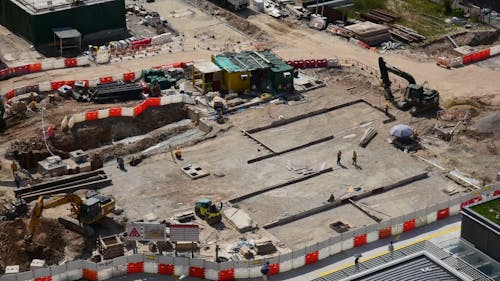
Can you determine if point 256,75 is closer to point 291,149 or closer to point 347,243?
point 291,149

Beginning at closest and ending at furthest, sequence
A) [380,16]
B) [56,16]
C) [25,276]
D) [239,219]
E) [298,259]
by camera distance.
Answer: [25,276], [298,259], [239,219], [56,16], [380,16]

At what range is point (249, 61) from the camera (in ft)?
247

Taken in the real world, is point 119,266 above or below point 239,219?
above

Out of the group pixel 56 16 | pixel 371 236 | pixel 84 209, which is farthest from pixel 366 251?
pixel 56 16

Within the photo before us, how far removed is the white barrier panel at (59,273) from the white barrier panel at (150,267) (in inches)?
173

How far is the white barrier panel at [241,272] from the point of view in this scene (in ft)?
160

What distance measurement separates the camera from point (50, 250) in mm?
51594

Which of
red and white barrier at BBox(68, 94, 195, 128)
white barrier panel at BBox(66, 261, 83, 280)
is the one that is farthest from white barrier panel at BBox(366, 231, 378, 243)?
red and white barrier at BBox(68, 94, 195, 128)

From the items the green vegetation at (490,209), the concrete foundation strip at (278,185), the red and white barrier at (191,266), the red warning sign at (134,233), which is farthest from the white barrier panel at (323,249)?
the red warning sign at (134,233)

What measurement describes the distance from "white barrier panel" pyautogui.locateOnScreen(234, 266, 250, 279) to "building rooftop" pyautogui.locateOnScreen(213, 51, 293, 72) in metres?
27.6

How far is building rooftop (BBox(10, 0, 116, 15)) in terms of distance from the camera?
82.8 meters

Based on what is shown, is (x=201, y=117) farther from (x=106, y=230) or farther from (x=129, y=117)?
(x=106, y=230)

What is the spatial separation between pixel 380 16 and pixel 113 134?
1451 inches

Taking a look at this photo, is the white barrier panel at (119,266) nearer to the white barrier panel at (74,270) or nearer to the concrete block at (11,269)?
the white barrier panel at (74,270)
